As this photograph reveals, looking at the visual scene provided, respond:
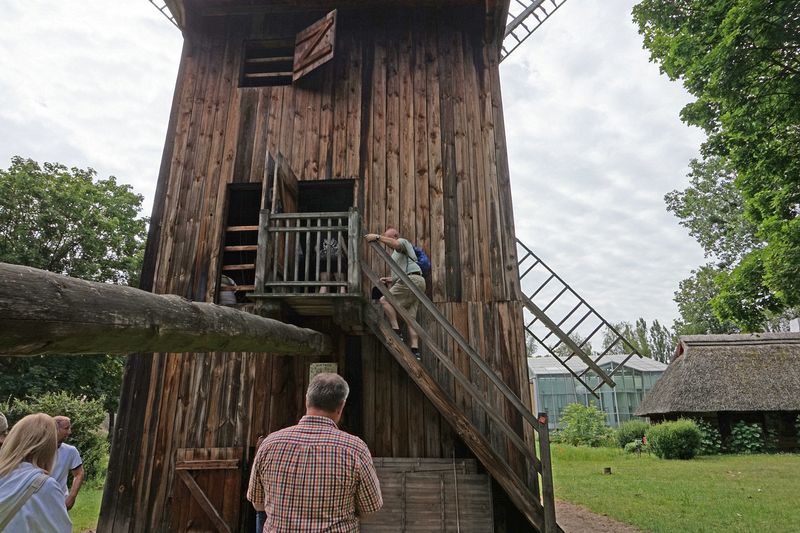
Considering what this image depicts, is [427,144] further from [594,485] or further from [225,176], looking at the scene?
[594,485]

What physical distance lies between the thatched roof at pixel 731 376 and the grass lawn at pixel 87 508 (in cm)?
2153

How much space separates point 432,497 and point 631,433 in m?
20.0

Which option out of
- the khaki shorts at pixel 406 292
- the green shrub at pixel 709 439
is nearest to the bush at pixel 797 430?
the green shrub at pixel 709 439

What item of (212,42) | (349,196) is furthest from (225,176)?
(212,42)

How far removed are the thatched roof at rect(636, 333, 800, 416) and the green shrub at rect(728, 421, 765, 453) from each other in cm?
106

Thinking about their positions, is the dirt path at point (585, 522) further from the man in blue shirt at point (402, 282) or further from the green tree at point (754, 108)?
the green tree at point (754, 108)

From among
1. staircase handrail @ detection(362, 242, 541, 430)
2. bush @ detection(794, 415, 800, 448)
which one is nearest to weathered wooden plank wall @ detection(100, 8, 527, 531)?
staircase handrail @ detection(362, 242, 541, 430)

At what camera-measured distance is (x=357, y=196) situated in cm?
732

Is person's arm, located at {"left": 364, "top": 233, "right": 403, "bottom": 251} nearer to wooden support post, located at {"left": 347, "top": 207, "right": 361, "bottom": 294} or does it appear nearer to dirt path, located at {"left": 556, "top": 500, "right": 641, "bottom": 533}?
wooden support post, located at {"left": 347, "top": 207, "right": 361, "bottom": 294}

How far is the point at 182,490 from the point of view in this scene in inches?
234

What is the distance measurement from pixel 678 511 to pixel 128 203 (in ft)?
87.8

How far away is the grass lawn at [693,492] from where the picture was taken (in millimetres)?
7414

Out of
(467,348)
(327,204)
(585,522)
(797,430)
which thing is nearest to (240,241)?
(327,204)

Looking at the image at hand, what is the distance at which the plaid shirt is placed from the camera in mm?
2148
